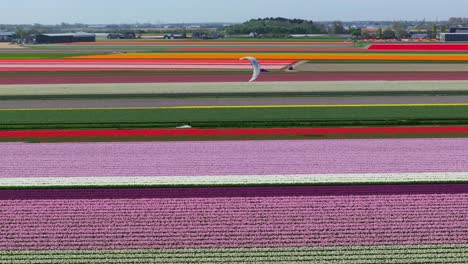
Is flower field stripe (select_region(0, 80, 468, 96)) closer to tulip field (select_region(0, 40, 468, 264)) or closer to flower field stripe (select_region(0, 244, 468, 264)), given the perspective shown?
tulip field (select_region(0, 40, 468, 264))

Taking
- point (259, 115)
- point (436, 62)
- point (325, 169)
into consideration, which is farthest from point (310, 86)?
point (436, 62)

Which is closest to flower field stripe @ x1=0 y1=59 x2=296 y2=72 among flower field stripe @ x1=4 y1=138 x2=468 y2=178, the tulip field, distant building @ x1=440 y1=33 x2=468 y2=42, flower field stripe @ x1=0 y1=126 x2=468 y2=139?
the tulip field

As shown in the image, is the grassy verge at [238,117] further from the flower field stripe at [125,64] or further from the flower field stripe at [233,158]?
the flower field stripe at [125,64]

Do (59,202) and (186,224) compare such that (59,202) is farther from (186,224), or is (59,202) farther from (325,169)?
(325,169)

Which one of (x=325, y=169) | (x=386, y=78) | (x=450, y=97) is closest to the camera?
(x=325, y=169)

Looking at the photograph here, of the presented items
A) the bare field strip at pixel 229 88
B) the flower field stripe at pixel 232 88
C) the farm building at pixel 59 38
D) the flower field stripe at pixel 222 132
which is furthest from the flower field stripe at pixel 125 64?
the farm building at pixel 59 38
